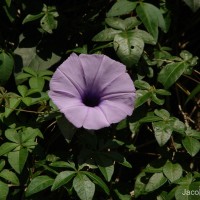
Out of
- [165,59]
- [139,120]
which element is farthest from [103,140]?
[165,59]

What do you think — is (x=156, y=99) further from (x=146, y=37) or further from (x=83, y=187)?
(x=83, y=187)

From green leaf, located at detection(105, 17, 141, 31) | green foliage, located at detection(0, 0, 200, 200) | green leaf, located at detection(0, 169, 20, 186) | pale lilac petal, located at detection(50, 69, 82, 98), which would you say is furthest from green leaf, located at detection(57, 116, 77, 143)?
green leaf, located at detection(105, 17, 141, 31)

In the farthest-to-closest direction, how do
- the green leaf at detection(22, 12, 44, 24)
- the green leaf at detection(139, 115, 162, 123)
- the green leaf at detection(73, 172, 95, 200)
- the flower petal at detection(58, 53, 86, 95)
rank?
the green leaf at detection(22, 12, 44, 24)
the green leaf at detection(139, 115, 162, 123)
the flower petal at detection(58, 53, 86, 95)
the green leaf at detection(73, 172, 95, 200)

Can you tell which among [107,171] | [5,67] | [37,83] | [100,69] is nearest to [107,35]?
[100,69]

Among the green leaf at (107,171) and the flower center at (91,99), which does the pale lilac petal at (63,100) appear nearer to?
the flower center at (91,99)

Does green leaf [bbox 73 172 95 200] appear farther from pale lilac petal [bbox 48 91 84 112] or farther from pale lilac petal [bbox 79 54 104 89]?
pale lilac petal [bbox 79 54 104 89]

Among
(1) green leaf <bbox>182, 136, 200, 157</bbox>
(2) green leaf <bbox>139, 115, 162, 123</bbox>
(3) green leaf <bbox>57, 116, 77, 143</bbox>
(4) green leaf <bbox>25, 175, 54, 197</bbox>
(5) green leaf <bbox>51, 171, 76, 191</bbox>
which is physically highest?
(2) green leaf <bbox>139, 115, 162, 123</bbox>

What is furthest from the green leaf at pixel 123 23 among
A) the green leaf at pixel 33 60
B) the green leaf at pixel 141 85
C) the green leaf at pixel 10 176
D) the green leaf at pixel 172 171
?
the green leaf at pixel 10 176

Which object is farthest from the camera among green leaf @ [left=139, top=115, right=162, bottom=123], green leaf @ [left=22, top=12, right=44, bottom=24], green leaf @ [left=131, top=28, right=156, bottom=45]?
green leaf @ [left=22, top=12, right=44, bottom=24]

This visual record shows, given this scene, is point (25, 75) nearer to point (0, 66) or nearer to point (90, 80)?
point (0, 66)
